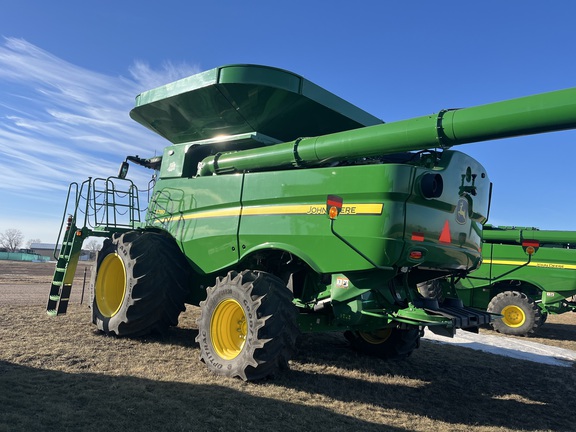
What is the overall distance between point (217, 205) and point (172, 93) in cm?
181

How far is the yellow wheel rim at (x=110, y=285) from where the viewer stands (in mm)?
7051

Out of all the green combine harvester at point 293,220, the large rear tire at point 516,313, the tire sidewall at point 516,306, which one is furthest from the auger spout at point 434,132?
the tire sidewall at point 516,306

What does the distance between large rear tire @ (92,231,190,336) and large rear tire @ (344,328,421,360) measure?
2778 mm

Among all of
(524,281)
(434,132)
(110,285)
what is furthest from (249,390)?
(524,281)

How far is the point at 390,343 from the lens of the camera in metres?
6.49

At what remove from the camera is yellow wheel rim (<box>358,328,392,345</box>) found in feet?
21.5

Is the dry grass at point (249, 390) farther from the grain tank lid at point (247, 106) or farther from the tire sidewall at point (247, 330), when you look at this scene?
the grain tank lid at point (247, 106)

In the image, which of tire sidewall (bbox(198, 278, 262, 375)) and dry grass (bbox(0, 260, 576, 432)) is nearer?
dry grass (bbox(0, 260, 576, 432))

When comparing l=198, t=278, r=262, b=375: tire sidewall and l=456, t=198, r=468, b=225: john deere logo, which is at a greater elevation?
l=456, t=198, r=468, b=225: john deere logo

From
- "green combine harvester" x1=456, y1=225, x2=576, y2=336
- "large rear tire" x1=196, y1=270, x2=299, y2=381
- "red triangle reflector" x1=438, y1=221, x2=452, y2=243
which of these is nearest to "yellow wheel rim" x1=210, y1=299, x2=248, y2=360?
"large rear tire" x1=196, y1=270, x2=299, y2=381

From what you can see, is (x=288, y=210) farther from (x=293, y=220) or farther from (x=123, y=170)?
(x=123, y=170)

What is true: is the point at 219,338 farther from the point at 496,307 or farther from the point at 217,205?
the point at 496,307

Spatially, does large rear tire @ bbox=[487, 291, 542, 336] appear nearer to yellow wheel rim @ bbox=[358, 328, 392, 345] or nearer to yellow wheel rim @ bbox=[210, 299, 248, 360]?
yellow wheel rim @ bbox=[358, 328, 392, 345]

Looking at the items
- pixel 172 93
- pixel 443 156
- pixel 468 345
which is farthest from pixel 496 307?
pixel 172 93
